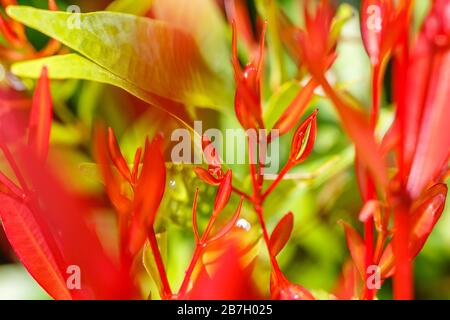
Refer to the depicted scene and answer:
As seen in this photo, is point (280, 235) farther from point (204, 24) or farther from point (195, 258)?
point (204, 24)

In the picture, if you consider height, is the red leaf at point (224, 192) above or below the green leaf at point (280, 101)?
below

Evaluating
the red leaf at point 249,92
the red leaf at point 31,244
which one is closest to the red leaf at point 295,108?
the red leaf at point 249,92

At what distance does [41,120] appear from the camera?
28cm

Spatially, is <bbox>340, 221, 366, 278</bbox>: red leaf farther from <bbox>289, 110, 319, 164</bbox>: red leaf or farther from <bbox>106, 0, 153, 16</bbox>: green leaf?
<bbox>106, 0, 153, 16</bbox>: green leaf

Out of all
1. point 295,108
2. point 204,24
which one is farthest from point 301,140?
point 204,24

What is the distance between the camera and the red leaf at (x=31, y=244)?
28 cm

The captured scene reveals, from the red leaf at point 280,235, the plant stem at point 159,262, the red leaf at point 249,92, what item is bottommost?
the plant stem at point 159,262

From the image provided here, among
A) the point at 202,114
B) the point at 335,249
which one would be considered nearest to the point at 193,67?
the point at 202,114

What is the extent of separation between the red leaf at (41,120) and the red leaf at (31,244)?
24 millimetres

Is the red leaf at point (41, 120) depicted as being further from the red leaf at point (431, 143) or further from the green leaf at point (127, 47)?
the red leaf at point (431, 143)

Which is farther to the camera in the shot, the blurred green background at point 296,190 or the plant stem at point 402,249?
the blurred green background at point 296,190

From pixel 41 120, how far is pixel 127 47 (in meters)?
0.05

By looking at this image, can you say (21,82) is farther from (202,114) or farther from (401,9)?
(401,9)

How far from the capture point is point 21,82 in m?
0.37
